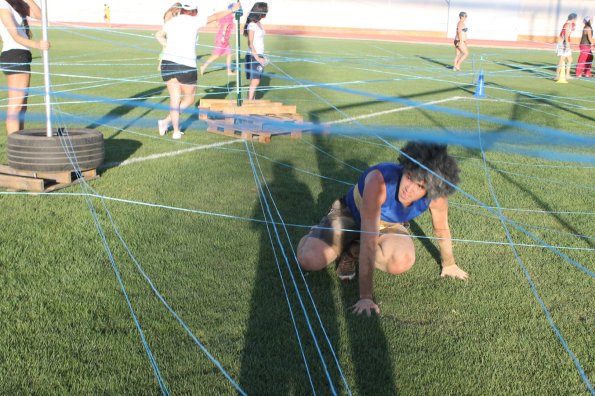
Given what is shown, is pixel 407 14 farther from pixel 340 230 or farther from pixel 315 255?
pixel 315 255

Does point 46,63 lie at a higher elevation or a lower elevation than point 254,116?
higher

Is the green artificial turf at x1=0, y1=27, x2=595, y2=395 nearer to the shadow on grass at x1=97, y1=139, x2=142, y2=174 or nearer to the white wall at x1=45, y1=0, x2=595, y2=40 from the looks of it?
the shadow on grass at x1=97, y1=139, x2=142, y2=174

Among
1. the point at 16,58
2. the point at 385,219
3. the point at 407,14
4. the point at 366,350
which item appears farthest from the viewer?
the point at 407,14

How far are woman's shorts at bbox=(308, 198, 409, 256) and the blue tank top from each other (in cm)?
A: 7

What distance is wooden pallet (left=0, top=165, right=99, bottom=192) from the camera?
564 cm

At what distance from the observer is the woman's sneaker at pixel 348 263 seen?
13.6 feet

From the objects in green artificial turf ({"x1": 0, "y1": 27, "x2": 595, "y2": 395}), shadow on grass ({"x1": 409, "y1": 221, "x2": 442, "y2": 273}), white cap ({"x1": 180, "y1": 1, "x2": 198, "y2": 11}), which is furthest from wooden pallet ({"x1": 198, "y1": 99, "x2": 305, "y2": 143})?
shadow on grass ({"x1": 409, "y1": 221, "x2": 442, "y2": 273})

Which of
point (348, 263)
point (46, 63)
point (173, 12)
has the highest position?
point (173, 12)

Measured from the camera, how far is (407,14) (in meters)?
42.2

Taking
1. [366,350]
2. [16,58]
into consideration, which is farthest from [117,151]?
[366,350]

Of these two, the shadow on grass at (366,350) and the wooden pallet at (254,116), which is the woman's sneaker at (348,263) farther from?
the wooden pallet at (254,116)

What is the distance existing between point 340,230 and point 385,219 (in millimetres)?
298

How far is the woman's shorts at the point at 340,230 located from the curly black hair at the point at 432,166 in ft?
2.34

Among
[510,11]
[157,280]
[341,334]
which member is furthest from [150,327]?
[510,11]
